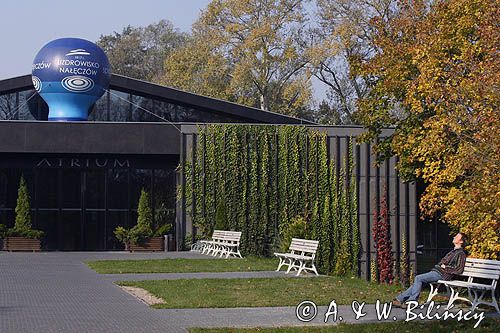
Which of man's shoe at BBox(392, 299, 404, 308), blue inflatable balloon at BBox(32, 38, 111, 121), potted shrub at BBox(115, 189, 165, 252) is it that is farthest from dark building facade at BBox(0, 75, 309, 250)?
man's shoe at BBox(392, 299, 404, 308)

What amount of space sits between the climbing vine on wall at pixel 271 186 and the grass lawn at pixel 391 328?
20.0 m

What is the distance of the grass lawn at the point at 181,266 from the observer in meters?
22.1

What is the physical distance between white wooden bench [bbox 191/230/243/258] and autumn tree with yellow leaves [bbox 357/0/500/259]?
22.0 feet

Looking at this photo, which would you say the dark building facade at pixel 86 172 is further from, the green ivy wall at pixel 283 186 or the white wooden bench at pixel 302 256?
the white wooden bench at pixel 302 256

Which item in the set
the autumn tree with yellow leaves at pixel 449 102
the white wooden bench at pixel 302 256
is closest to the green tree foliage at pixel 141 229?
the white wooden bench at pixel 302 256

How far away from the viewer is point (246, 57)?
5375cm

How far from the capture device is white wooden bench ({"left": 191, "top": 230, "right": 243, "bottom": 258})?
28766mm

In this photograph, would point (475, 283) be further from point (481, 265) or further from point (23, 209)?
point (23, 209)

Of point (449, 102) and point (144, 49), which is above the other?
point (144, 49)

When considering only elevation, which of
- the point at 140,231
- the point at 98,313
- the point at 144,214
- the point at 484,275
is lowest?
the point at 98,313

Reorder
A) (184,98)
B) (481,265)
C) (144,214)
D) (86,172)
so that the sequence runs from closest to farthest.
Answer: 1. (481,265)
2. (144,214)
3. (86,172)
4. (184,98)

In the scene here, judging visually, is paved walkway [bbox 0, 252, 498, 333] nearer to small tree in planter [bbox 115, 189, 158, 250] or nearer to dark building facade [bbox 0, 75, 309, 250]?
small tree in planter [bbox 115, 189, 158, 250]

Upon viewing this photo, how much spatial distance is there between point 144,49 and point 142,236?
4797 cm

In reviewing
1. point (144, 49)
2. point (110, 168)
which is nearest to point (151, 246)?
point (110, 168)
